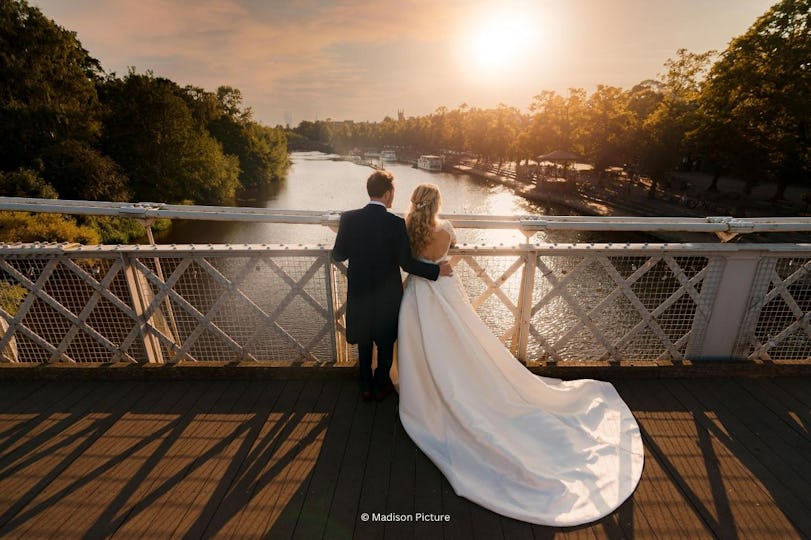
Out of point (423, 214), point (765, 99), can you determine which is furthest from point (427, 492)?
point (765, 99)

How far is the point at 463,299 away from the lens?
366 centimetres

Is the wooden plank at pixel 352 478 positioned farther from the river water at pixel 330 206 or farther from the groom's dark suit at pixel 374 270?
the river water at pixel 330 206

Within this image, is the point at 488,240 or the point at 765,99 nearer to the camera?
the point at 765,99

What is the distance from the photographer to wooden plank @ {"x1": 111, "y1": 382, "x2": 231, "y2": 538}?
2719 millimetres

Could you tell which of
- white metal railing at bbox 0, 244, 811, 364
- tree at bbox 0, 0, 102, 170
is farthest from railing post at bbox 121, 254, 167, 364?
tree at bbox 0, 0, 102, 170

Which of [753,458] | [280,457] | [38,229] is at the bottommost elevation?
[38,229]

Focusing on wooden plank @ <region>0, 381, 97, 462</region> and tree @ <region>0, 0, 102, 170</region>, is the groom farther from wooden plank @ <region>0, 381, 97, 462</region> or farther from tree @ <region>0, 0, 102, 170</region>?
tree @ <region>0, 0, 102, 170</region>

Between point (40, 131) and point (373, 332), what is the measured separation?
110 feet

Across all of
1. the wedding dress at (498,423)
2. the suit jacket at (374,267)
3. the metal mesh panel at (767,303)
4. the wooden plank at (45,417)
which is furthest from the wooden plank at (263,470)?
the metal mesh panel at (767,303)

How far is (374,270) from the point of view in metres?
3.62

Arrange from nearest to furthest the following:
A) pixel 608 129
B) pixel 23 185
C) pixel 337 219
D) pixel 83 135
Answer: pixel 337 219, pixel 23 185, pixel 83 135, pixel 608 129

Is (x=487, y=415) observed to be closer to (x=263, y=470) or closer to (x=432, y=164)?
(x=263, y=470)

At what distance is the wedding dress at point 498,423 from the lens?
292 centimetres

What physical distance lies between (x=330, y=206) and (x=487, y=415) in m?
41.0
